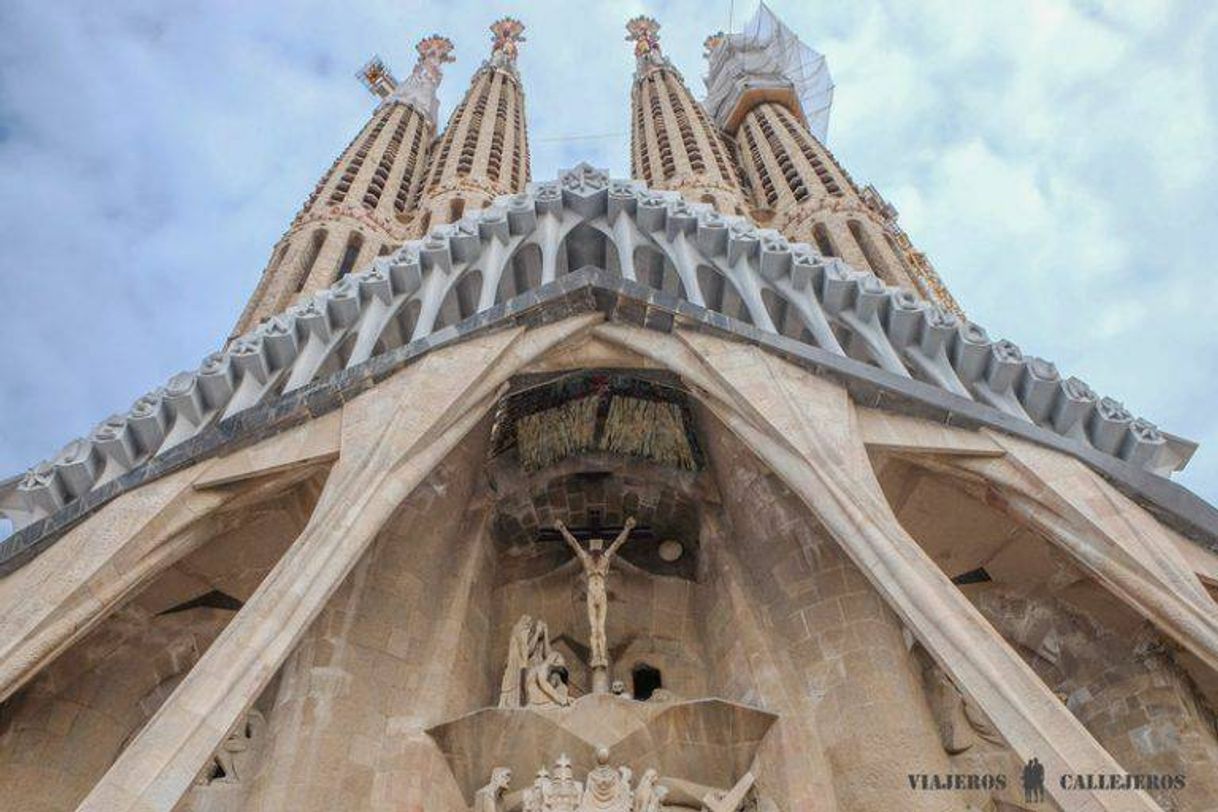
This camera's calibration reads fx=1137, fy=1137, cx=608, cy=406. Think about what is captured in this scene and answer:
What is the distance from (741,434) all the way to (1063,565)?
2.64m

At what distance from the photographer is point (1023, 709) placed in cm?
548

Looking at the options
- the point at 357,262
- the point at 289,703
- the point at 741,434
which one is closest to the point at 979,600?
the point at 741,434

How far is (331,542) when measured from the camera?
263 inches

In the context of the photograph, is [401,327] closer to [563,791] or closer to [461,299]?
[461,299]

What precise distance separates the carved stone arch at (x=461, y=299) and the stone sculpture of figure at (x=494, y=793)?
439 centimetres

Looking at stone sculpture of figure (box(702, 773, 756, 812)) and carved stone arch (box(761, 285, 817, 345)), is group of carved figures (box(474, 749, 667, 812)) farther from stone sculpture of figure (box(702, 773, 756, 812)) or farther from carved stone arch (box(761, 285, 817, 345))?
carved stone arch (box(761, 285, 817, 345))

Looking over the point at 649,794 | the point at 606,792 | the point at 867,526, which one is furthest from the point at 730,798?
the point at 867,526

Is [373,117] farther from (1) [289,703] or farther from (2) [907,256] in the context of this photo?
(1) [289,703]

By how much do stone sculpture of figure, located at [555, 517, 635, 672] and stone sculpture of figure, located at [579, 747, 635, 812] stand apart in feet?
3.12

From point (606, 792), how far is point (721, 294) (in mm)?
5143

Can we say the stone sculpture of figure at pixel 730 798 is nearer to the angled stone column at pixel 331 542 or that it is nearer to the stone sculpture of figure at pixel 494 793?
the stone sculpture of figure at pixel 494 793

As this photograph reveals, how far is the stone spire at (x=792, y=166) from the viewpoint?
19156 millimetres

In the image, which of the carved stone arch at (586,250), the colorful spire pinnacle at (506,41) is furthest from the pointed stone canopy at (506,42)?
the carved stone arch at (586,250)

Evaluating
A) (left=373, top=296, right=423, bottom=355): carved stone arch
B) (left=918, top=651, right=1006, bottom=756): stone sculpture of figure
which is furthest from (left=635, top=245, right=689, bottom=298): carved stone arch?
(left=918, top=651, right=1006, bottom=756): stone sculpture of figure
